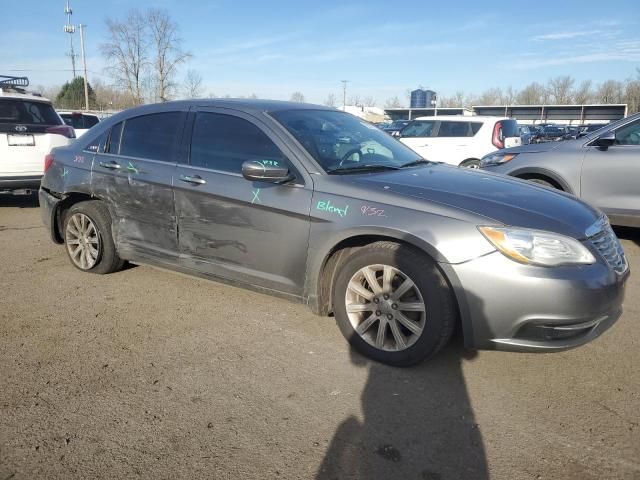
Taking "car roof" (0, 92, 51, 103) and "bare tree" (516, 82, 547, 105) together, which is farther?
"bare tree" (516, 82, 547, 105)

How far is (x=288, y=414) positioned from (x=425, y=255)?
1203mm

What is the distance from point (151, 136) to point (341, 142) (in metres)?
1.68

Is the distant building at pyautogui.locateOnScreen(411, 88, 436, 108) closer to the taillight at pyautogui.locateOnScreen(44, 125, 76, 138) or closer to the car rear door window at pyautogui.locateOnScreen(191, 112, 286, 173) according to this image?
A: the taillight at pyautogui.locateOnScreen(44, 125, 76, 138)

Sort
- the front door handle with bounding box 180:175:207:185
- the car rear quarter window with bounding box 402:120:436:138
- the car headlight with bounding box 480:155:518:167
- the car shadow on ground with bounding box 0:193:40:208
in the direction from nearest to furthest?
the front door handle with bounding box 180:175:207:185 → the car headlight with bounding box 480:155:518:167 → the car shadow on ground with bounding box 0:193:40:208 → the car rear quarter window with bounding box 402:120:436:138

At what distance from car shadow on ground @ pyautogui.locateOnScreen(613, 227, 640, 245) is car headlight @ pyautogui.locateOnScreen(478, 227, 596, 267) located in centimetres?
438

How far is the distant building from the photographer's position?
80500 millimetres

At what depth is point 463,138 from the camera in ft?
37.3

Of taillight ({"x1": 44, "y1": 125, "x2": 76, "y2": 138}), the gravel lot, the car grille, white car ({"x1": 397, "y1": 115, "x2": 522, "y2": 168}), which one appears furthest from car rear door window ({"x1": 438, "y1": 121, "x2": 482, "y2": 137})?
the car grille

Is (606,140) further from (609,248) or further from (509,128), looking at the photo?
(509,128)

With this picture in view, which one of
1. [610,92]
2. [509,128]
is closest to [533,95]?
[610,92]

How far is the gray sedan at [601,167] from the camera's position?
5855mm

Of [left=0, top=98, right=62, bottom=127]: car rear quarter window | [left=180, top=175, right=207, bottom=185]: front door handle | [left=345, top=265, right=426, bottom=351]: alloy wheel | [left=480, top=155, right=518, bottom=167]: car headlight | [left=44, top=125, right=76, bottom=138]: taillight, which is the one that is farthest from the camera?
[left=44, top=125, right=76, bottom=138]: taillight

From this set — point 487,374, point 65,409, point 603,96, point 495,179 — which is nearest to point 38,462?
point 65,409

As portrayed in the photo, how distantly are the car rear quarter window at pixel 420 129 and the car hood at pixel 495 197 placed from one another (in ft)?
27.6
